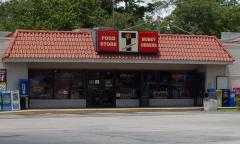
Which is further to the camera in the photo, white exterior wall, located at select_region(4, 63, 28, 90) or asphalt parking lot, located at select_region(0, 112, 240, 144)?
white exterior wall, located at select_region(4, 63, 28, 90)

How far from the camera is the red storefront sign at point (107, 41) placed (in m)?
37.1

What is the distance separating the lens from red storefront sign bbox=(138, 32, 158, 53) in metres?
38.0

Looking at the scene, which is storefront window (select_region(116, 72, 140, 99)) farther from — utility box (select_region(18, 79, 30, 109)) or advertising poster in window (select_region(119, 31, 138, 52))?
utility box (select_region(18, 79, 30, 109))

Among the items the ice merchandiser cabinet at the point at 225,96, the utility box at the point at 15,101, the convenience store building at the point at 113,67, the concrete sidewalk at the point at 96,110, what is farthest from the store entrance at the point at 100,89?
the ice merchandiser cabinet at the point at 225,96

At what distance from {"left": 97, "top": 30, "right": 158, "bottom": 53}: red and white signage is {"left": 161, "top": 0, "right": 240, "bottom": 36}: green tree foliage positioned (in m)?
46.8

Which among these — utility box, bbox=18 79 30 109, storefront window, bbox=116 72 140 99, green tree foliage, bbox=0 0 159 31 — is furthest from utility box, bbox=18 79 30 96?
green tree foliage, bbox=0 0 159 31

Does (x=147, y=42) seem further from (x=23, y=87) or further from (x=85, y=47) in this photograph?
(x=23, y=87)

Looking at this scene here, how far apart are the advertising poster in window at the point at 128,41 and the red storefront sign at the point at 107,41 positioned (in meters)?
0.36

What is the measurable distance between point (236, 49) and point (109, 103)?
9.76 metres

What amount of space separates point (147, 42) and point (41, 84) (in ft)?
24.3

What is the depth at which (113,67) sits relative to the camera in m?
39.1

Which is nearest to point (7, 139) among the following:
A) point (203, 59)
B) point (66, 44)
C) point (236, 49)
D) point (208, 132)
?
point (208, 132)

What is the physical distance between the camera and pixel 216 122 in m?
27.1

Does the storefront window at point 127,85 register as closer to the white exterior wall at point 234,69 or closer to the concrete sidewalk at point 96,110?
the concrete sidewalk at point 96,110
